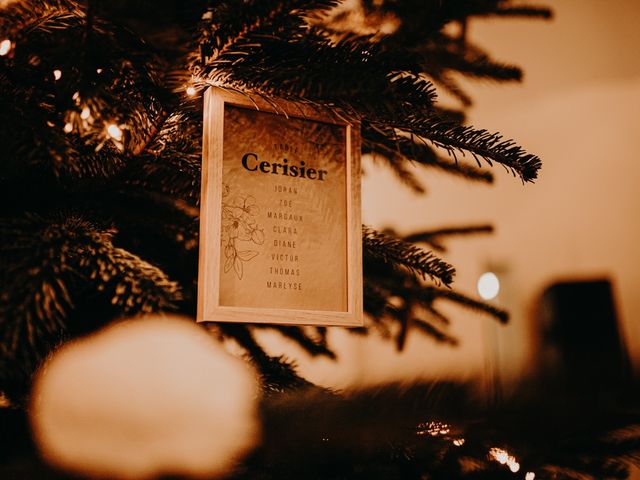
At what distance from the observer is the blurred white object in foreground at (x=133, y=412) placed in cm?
40

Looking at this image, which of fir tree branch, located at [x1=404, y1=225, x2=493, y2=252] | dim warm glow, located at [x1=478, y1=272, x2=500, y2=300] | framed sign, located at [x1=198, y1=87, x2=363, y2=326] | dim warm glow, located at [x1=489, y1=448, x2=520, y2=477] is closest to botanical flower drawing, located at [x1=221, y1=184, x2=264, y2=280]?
framed sign, located at [x1=198, y1=87, x2=363, y2=326]

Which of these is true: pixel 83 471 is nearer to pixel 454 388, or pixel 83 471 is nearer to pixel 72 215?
pixel 72 215

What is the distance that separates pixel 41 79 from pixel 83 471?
30cm

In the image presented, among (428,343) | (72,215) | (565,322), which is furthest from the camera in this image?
(565,322)

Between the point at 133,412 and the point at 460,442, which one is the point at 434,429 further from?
the point at 133,412

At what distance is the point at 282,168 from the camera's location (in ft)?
1.63

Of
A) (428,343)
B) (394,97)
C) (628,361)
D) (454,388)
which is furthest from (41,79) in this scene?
(628,361)

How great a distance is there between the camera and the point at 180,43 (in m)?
0.33

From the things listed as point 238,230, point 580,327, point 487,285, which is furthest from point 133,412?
point 580,327

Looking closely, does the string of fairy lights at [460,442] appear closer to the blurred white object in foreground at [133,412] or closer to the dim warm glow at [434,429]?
the dim warm glow at [434,429]

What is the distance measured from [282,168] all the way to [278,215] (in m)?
0.04

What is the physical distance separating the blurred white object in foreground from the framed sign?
0.07 meters

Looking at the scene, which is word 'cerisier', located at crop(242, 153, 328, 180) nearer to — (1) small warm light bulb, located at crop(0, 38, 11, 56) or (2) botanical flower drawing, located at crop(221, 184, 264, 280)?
(2) botanical flower drawing, located at crop(221, 184, 264, 280)

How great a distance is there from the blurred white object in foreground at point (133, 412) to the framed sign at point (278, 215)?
0.07 meters
